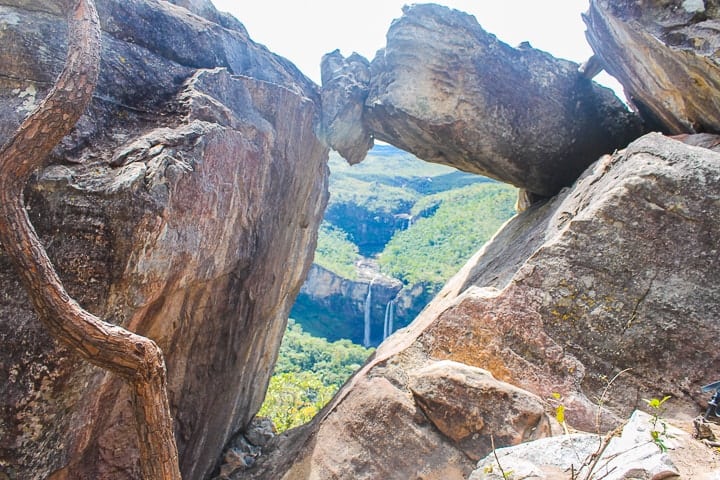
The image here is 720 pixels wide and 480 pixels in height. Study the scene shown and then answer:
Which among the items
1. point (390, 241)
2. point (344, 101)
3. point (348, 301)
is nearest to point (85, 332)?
point (344, 101)

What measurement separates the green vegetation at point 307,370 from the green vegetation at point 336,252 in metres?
7.91

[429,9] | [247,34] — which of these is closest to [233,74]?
[247,34]

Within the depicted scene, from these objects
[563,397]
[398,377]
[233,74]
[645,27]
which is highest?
[645,27]

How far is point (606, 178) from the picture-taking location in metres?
6.27

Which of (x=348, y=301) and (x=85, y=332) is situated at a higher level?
(x=85, y=332)

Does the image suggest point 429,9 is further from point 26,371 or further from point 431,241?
point 431,241

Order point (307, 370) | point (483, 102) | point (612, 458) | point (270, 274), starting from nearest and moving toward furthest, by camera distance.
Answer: point (612, 458) → point (270, 274) → point (483, 102) → point (307, 370)

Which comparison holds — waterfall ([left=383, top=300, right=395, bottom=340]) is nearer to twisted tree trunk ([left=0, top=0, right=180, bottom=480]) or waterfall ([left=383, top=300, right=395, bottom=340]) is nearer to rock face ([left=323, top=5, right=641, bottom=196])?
rock face ([left=323, top=5, right=641, bottom=196])

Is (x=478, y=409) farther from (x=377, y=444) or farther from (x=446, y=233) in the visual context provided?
(x=446, y=233)

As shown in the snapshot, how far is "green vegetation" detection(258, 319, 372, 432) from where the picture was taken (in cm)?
1647

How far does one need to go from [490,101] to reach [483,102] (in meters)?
0.15

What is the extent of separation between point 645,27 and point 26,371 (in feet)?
26.6

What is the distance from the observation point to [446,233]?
59531 millimetres

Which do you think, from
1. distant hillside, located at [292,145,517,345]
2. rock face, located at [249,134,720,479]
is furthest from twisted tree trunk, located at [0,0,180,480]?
distant hillside, located at [292,145,517,345]
